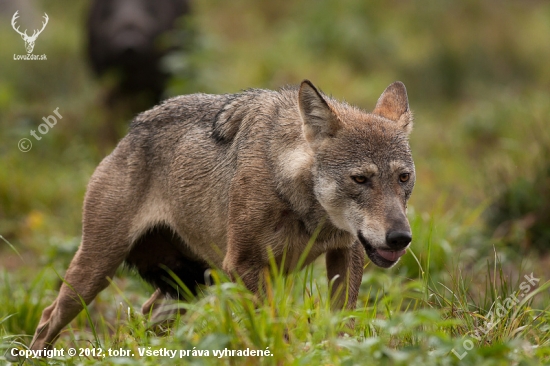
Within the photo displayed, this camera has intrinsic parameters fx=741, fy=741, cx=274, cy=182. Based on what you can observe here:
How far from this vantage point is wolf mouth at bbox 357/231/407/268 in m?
4.39

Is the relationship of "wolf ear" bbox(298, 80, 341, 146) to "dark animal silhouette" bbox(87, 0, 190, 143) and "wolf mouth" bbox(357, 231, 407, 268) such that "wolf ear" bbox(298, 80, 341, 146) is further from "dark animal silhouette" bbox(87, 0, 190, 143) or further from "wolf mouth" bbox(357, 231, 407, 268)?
"dark animal silhouette" bbox(87, 0, 190, 143)

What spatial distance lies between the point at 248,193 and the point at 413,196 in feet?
17.4

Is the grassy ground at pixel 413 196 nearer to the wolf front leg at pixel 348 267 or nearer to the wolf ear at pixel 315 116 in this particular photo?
the wolf front leg at pixel 348 267

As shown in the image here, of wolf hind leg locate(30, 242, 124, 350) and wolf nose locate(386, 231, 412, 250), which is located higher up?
Result: wolf nose locate(386, 231, 412, 250)

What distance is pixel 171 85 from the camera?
10.8 m

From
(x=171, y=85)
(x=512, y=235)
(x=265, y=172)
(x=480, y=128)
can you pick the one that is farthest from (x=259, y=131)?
(x=480, y=128)

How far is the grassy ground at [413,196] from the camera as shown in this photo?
3.93 metres

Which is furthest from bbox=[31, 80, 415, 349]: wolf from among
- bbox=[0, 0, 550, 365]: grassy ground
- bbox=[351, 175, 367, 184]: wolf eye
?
bbox=[0, 0, 550, 365]: grassy ground

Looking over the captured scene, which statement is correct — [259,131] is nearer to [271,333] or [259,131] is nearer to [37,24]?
[271,333]

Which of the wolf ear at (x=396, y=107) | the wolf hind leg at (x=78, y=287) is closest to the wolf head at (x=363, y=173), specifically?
the wolf ear at (x=396, y=107)

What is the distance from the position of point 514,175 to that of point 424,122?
244 inches

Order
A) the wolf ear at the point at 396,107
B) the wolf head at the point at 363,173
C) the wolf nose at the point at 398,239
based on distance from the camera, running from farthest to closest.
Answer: the wolf ear at the point at 396,107 < the wolf head at the point at 363,173 < the wolf nose at the point at 398,239

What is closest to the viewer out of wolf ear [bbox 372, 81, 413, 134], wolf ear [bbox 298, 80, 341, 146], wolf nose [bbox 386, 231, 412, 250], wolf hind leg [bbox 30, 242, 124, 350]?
wolf nose [bbox 386, 231, 412, 250]

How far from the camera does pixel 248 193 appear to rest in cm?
498
